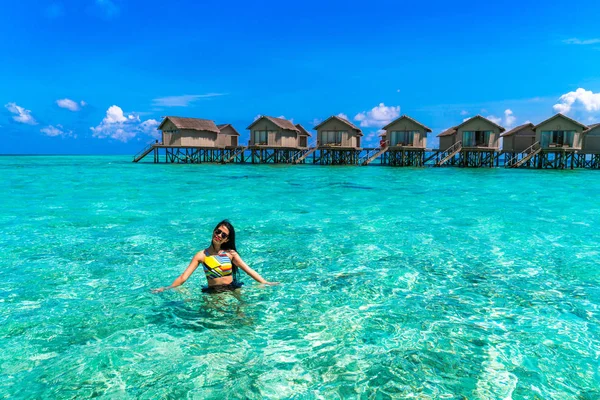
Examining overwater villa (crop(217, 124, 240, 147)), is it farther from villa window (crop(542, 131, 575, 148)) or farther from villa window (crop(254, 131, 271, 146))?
villa window (crop(542, 131, 575, 148))

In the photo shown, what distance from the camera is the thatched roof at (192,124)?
47.0 m

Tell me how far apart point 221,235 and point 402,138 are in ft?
139

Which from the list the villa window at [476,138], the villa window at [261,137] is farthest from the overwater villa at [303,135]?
the villa window at [476,138]

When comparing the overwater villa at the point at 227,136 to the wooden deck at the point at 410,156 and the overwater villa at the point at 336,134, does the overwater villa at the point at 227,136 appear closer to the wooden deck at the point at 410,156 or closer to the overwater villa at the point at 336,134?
the wooden deck at the point at 410,156

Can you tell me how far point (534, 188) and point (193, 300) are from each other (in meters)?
24.8

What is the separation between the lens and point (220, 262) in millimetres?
5875

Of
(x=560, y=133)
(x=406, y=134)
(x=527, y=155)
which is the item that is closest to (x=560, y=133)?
(x=560, y=133)

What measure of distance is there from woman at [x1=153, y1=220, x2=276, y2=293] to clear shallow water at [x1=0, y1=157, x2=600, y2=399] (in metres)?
0.25

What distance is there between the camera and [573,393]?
4348 millimetres

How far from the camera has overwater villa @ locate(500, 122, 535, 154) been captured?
157ft

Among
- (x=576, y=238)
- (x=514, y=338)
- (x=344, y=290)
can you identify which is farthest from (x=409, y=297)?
(x=576, y=238)

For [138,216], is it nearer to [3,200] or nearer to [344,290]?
[3,200]

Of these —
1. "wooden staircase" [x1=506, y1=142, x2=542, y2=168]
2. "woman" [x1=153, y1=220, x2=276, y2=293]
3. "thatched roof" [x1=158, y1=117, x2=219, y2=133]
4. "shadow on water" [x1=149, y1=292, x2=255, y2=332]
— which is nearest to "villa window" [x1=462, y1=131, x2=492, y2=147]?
"wooden staircase" [x1=506, y1=142, x2=542, y2=168]

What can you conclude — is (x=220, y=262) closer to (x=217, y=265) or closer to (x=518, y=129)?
(x=217, y=265)
